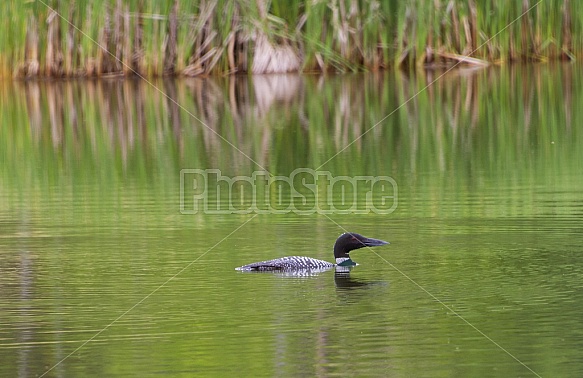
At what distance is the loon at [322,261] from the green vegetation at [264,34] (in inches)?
483

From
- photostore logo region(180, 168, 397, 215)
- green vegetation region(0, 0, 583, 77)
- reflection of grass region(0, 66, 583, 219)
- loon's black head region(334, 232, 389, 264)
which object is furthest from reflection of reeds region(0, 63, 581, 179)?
loon's black head region(334, 232, 389, 264)

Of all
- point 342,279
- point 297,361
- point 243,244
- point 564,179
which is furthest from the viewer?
point 564,179

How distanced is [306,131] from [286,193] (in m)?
4.51

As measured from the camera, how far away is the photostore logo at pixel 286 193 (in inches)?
374

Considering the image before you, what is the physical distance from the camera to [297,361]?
5469 mm

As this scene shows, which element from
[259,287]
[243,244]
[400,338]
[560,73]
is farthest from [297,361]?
[560,73]

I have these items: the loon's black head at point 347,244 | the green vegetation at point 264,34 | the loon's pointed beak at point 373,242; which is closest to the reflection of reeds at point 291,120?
the green vegetation at point 264,34

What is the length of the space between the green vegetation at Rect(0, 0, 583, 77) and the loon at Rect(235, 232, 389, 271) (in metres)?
12.3

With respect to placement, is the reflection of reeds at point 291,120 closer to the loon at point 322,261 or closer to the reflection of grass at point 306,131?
the reflection of grass at point 306,131

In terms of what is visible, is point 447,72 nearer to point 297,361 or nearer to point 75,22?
point 75,22

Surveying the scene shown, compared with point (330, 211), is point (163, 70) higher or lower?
higher

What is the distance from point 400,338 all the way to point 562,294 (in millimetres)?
1191

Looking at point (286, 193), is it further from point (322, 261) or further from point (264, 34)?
point (264, 34)

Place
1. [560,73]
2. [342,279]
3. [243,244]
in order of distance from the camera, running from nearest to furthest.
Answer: [342,279] → [243,244] → [560,73]
